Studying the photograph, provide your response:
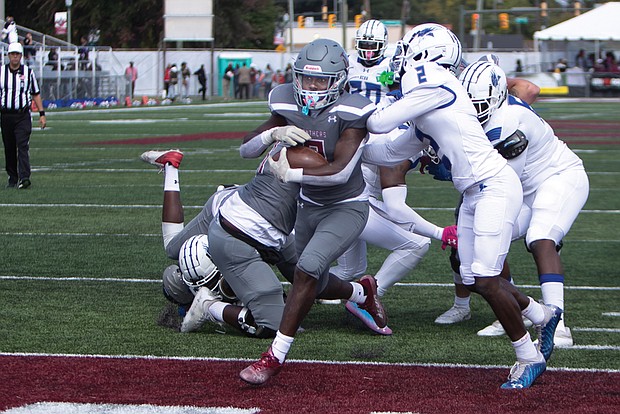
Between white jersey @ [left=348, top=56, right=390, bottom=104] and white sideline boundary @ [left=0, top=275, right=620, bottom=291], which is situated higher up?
white jersey @ [left=348, top=56, right=390, bottom=104]

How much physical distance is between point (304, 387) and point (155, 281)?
2.92 m

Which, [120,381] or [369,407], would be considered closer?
[369,407]

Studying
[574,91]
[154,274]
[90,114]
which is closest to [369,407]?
[154,274]

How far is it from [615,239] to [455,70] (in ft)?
15.7

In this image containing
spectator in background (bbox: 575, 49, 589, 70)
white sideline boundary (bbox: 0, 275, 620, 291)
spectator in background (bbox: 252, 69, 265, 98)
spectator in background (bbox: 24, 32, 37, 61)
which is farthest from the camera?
spectator in background (bbox: 252, 69, 265, 98)

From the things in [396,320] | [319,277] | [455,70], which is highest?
[455,70]

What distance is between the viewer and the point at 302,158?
5184 millimetres

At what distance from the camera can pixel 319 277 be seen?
5.15 metres

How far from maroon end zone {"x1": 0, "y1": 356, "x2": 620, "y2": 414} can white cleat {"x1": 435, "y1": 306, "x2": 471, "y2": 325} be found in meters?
1.15

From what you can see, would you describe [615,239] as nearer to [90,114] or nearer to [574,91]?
[90,114]

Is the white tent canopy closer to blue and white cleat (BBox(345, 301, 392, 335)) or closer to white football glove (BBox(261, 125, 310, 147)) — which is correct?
blue and white cleat (BBox(345, 301, 392, 335))

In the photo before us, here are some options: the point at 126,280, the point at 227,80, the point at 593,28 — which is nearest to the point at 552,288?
the point at 126,280

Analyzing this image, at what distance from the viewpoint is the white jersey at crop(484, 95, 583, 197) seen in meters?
5.61

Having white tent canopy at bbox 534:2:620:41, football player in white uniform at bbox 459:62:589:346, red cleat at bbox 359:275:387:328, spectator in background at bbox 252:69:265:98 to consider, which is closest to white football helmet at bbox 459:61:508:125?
football player in white uniform at bbox 459:62:589:346
